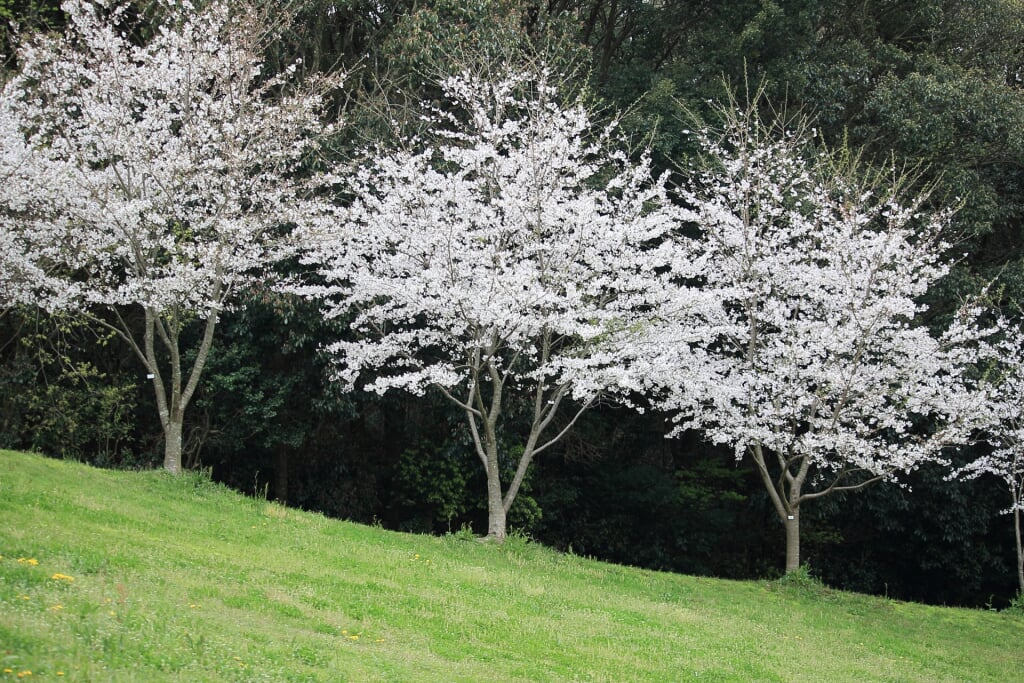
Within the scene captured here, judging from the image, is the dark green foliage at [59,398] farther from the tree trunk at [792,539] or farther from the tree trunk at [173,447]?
the tree trunk at [792,539]

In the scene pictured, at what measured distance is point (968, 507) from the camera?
1981 cm

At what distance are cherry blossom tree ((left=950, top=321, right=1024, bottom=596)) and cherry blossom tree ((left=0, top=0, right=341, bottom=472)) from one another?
12.0m

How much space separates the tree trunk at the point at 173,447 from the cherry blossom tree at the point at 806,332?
6.88 m

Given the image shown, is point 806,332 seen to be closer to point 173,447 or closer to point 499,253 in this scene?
point 499,253

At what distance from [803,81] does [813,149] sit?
227 cm

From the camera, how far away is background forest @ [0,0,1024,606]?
1670 cm

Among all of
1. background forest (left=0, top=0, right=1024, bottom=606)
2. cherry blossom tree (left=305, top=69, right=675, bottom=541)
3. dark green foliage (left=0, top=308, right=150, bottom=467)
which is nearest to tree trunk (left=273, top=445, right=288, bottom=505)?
background forest (left=0, top=0, right=1024, bottom=606)

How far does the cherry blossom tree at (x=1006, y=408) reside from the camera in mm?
16328

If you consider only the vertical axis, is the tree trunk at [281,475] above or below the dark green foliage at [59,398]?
below

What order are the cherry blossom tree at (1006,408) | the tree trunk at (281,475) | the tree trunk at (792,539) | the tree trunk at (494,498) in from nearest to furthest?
1. the tree trunk at (494,498)
2. the tree trunk at (792,539)
3. the cherry blossom tree at (1006,408)
4. the tree trunk at (281,475)

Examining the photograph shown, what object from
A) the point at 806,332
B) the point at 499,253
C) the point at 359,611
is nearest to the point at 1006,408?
the point at 806,332

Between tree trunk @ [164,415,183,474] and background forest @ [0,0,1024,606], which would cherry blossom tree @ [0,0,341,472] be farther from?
background forest @ [0,0,1024,606]

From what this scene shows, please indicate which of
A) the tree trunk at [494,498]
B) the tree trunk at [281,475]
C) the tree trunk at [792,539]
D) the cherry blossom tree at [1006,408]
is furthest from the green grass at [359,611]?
the tree trunk at [281,475]

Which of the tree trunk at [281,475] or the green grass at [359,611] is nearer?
the green grass at [359,611]
